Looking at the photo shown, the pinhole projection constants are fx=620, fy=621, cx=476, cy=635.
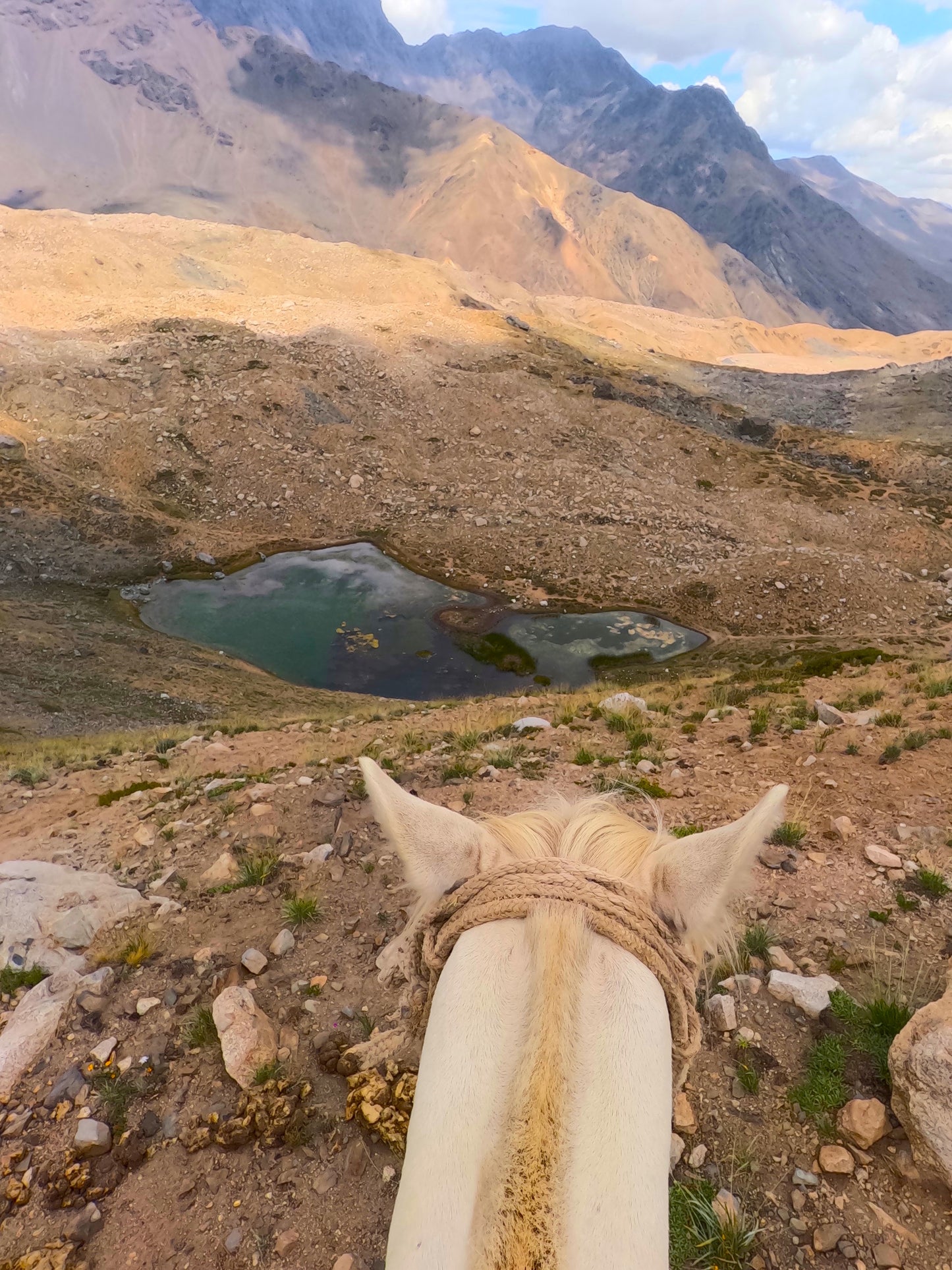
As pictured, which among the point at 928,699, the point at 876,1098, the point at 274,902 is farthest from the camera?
the point at 928,699

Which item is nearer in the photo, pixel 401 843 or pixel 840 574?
pixel 401 843

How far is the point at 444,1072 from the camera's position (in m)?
1.59

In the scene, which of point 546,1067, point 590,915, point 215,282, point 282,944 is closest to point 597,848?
point 590,915

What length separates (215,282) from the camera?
145ft

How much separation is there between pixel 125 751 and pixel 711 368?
173 ft

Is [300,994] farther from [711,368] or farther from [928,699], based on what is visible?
[711,368]

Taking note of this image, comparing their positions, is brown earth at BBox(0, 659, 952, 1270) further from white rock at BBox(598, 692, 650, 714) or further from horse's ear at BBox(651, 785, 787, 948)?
horse's ear at BBox(651, 785, 787, 948)

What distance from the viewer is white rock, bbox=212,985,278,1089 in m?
3.34

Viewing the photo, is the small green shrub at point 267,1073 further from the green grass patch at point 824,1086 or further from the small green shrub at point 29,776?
the small green shrub at point 29,776

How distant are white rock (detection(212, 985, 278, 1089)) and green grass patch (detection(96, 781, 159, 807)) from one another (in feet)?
14.3

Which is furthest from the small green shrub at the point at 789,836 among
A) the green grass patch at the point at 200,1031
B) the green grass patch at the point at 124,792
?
the green grass patch at the point at 124,792

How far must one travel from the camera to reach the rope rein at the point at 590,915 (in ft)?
6.11

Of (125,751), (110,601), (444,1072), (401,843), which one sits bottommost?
(110,601)

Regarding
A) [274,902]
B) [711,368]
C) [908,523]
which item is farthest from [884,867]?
[711,368]
